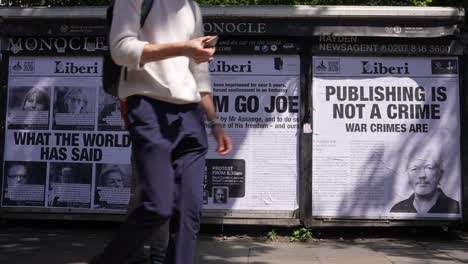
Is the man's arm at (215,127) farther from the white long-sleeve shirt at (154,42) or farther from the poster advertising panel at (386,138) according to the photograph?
the poster advertising panel at (386,138)

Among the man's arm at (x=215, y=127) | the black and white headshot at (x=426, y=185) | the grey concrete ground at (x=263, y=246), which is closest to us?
the man's arm at (x=215, y=127)

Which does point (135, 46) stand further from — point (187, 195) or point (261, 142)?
point (261, 142)

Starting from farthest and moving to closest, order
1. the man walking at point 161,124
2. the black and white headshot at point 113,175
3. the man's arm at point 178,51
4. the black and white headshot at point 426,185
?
the black and white headshot at point 113,175 → the black and white headshot at point 426,185 → the man walking at point 161,124 → the man's arm at point 178,51

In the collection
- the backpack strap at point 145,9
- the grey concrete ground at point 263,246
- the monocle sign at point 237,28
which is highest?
the monocle sign at point 237,28

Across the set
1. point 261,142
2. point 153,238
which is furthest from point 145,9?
point 261,142

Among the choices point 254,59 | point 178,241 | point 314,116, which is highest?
point 254,59

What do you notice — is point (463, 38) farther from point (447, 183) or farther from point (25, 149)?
point (25, 149)

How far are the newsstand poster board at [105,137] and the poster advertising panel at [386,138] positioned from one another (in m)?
0.39

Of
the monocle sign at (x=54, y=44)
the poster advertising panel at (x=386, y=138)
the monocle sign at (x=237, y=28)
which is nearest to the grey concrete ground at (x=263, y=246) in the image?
the poster advertising panel at (x=386, y=138)

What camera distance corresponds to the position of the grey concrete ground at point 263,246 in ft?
17.9

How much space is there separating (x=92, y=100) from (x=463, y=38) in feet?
15.0

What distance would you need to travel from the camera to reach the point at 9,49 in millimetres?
6859

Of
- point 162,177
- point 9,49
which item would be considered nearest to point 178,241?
point 162,177

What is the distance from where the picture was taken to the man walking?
8.46 feet
